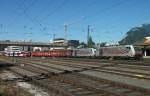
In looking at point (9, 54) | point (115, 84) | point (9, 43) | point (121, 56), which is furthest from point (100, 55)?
point (9, 43)

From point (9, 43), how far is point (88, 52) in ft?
206

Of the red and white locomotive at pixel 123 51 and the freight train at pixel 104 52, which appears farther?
the freight train at pixel 104 52

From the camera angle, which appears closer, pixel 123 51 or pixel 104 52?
pixel 123 51

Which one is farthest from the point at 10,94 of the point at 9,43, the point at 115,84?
the point at 9,43

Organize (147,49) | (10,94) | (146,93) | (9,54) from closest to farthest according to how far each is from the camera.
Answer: (146,93) < (10,94) < (147,49) < (9,54)

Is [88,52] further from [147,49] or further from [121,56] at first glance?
[121,56]

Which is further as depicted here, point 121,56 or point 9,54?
point 9,54

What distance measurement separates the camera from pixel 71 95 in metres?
12.7

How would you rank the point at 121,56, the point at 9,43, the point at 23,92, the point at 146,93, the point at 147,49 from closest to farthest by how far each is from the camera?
the point at 146,93 → the point at 23,92 → the point at 121,56 → the point at 147,49 → the point at 9,43

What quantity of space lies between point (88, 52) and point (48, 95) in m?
67.3

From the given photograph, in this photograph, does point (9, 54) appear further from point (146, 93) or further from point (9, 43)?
point (146, 93)

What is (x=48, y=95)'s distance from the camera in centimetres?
1378

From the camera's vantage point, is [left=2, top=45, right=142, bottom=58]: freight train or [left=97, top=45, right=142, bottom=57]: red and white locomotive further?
[left=2, top=45, right=142, bottom=58]: freight train

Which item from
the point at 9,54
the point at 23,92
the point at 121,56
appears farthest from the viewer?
the point at 9,54
